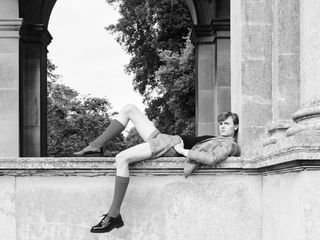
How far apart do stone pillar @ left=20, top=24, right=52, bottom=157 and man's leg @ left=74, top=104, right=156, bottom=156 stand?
10.6 metres

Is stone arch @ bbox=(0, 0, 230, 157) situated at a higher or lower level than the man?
higher

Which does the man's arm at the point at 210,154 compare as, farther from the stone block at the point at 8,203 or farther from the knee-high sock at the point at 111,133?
the stone block at the point at 8,203

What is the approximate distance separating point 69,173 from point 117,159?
767 millimetres

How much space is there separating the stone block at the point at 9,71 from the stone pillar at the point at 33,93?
91.8 inches

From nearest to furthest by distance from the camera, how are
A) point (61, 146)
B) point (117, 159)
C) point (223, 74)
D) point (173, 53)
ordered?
point (117, 159) < point (223, 74) < point (173, 53) < point (61, 146)

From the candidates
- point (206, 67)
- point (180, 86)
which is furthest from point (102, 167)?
point (180, 86)

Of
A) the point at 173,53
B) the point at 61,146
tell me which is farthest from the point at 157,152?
the point at 61,146

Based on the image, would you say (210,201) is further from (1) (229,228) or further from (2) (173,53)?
(2) (173,53)

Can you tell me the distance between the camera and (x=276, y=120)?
31.8ft

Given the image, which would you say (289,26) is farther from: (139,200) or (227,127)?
(139,200)

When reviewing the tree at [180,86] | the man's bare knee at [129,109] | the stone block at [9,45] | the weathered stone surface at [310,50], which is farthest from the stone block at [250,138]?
the tree at [180,86]

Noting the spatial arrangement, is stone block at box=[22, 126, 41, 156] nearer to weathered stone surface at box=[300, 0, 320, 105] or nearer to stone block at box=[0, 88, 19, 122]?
stone block at box=[0, 88, 19, 122]

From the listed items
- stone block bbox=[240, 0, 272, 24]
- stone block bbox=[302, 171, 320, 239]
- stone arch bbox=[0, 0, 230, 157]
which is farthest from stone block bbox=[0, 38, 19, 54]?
stone block bbox=[302, 171, 320, 239]

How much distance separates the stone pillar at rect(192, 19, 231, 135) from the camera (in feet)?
65.0
